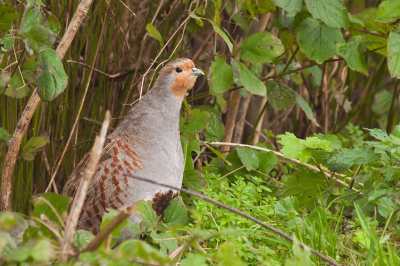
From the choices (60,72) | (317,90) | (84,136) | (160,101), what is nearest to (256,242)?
(160,101)

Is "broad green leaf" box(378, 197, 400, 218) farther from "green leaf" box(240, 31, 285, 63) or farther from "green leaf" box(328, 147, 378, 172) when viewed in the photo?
"green leaf" box(240, 31, 285, 63)

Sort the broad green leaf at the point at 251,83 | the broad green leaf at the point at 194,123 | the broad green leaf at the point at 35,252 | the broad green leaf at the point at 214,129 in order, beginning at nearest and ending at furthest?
the broad green leaf at the point at 35,252 < the broad green leaf at the point at 251,83 < the broad green leaf at the point at 194,123 < the broad green leaf at the point at 214,129

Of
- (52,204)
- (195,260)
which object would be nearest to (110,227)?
(195,260)

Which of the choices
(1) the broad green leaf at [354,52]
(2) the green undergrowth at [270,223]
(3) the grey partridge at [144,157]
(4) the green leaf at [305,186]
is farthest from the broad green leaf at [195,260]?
(1) the broad green leaf at [354,52]

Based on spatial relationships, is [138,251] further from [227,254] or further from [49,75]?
[49,75]

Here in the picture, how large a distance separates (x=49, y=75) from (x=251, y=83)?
1244 mm

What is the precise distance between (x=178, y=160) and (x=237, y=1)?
33.3 inches

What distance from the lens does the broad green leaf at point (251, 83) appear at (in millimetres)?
2861

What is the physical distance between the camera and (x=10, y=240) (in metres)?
1.53

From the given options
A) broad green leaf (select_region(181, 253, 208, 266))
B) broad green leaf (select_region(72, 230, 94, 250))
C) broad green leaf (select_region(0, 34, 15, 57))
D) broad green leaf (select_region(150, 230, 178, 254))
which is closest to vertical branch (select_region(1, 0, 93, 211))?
broad green leaf (select_region(0, 34, 15, 57))

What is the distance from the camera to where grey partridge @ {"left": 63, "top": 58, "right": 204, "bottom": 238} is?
2428mm

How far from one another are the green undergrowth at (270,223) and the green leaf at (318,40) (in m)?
0.49

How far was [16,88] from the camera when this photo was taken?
2430 millimetres

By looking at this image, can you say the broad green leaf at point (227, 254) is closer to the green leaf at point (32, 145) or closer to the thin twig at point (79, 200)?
the thin twig at point (79, 200)
